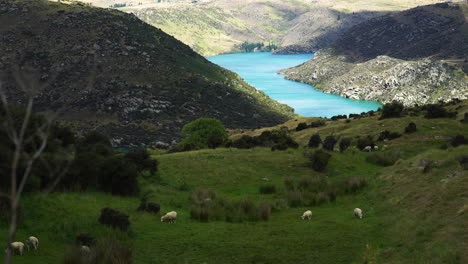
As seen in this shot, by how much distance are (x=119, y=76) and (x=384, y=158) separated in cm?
11815

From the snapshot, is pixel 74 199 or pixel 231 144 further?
pixel 231 144

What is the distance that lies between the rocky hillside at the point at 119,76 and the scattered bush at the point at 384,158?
7703 cm

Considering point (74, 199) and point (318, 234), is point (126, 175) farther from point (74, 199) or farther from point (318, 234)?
point (318, 234)

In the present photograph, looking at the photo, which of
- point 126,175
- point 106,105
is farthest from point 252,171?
point 106,105

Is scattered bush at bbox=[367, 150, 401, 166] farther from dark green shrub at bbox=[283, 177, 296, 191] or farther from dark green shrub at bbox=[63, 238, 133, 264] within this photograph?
dark green shrub at bbox=[63, 238, 133, 264]

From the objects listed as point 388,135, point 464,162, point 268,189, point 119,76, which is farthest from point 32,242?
point 119,76

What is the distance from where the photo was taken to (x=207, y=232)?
1944 cm

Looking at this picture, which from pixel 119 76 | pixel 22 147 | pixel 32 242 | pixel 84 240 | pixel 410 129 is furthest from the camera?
pixel 119 76

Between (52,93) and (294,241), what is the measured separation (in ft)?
415

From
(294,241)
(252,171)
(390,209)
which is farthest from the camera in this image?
(252,171)

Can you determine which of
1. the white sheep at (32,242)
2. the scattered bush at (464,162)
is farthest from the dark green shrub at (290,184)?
the white sheep at (32,242)

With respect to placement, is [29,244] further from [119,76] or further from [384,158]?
[119,76]

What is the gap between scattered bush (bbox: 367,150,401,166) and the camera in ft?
133

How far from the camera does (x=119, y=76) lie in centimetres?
14525
